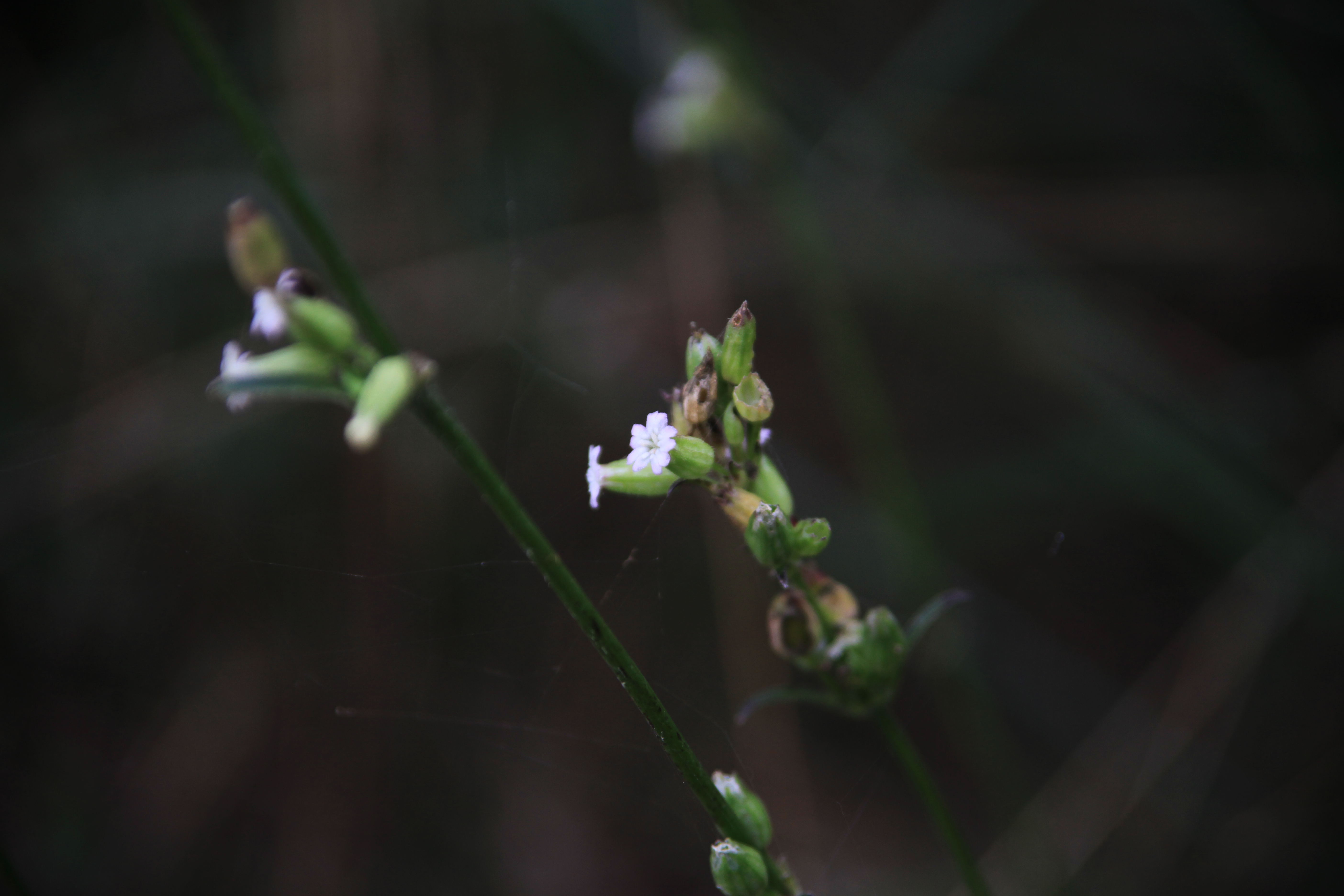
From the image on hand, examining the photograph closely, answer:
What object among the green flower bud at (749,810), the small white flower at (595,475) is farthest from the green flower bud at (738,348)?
the green flower bud at (749,810)

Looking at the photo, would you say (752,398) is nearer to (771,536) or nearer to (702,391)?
(702,391)

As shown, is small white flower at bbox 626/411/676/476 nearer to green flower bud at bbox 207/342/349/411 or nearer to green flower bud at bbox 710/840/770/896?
green flower bud at bbox 207/342/349/411

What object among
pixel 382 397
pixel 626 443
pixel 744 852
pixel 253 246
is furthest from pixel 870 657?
pixel 626 443

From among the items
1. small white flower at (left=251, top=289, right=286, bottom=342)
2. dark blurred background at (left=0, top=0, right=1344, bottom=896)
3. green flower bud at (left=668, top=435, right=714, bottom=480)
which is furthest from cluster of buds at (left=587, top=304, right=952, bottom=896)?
dark blurred background at (left=0, top=0, right=1344, bottom=896)

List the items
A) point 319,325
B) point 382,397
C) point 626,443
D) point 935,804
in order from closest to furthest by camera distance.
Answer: point 382,397 → point 319,325 → point 935,804 → point 626,443

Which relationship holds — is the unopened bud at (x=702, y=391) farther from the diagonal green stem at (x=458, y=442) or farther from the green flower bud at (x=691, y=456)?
the diagonal green stem at (x=458, y=442)

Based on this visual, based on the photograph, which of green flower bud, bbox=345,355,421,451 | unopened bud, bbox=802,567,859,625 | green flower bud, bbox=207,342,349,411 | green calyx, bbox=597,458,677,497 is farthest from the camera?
unopened bud, bbox=802,567,859,625
